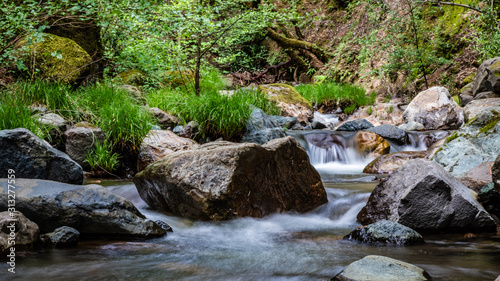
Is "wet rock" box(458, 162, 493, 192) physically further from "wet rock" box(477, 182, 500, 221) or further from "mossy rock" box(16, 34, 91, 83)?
"mossy rock" box(16, 34, 91, 83)

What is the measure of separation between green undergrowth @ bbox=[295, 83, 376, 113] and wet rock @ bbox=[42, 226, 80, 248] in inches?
407

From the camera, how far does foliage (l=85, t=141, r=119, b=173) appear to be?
5859mm

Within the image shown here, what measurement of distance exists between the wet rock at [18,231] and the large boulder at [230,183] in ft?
4.27

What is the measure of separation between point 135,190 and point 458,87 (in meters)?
10.2

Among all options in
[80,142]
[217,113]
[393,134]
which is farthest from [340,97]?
[80,142]

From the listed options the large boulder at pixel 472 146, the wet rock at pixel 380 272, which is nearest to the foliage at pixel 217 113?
the large boulder at pixel 472 146

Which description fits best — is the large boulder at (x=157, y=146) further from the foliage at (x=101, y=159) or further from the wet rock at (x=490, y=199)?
the wet rock at (x=490, y=199)

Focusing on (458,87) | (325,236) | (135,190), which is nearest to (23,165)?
(135,190)

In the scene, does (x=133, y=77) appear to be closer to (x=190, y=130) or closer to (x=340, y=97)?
(x=190, y=130)

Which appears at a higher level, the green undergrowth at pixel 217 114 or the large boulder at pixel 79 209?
the green undergrowth at pixel 217 114

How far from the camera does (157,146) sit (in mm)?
6074

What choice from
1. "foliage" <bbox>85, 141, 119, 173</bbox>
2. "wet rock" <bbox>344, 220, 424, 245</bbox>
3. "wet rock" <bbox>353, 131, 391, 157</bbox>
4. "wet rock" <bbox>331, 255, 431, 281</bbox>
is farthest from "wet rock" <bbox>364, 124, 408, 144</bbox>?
"wet rock" <bbox>331, 255, 431, 281</bbox>

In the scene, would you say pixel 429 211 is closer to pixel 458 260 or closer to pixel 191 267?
pixel 458 260

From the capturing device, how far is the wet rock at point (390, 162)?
21.2 ft
